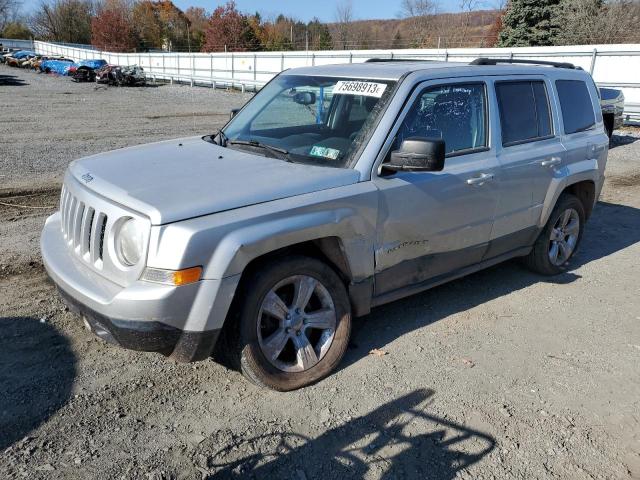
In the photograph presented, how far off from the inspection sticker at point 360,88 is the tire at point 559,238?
239 centimetres

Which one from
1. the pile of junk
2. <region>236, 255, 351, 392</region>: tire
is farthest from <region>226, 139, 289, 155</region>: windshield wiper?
the pile of junk

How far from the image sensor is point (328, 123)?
4141mm

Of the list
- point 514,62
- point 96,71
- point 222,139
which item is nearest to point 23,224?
point 222,139

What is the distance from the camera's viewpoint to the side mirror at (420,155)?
→ 11.2 ft

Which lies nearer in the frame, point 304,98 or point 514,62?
point 304,98

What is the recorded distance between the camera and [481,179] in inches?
168

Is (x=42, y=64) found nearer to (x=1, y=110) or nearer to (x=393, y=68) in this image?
(x=1, y=110)

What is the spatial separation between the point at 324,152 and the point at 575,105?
3.03 meters

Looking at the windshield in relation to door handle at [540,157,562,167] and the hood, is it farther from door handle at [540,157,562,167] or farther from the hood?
door handle at [540,157,562,167]

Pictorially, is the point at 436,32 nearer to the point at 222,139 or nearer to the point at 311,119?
the point at 311,119

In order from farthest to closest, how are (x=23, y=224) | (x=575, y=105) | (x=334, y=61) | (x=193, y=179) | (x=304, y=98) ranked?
(x=334, y=61) → (x=23, y=224) → (x=575, y=105) → (x=304, y=98) → (x=193, y=179)

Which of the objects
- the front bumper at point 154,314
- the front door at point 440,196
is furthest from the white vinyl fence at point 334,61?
the front bumper at point 154,314

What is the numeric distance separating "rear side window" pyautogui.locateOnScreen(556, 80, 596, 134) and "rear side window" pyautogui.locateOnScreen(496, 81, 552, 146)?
12.3 inches

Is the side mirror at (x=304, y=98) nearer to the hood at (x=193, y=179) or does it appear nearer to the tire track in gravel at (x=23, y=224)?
the hood at (x=193, y=179)
